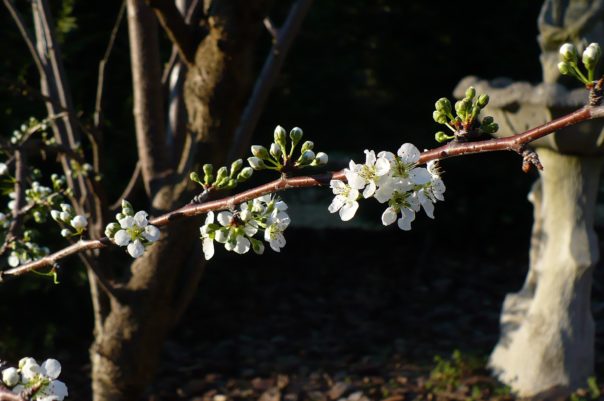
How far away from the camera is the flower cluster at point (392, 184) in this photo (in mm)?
1108

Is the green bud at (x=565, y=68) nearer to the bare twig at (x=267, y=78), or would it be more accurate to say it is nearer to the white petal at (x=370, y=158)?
the white petal at (x=370, y=158)

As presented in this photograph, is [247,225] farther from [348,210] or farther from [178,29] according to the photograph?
[178,29]

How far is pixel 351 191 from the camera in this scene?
1147 mm

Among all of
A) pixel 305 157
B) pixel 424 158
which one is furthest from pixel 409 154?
pixel 305 157

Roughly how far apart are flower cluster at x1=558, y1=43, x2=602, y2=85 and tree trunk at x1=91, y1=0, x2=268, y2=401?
164 centimetres

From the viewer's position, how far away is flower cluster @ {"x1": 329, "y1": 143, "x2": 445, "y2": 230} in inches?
43.6

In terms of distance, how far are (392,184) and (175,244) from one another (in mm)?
1729

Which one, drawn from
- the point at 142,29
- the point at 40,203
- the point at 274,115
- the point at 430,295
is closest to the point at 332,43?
the point at 274,115

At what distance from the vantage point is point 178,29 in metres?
2.55

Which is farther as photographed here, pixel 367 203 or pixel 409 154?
pixel 367 203

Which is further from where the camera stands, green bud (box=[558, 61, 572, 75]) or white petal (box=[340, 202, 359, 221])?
white petal (box=[340, 202, 359, 221])

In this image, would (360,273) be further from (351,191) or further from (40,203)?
(351,191)

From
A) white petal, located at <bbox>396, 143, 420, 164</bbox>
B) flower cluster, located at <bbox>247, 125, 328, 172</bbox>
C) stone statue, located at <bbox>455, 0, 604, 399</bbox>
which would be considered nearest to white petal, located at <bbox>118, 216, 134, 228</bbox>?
flower cluster, located at <bbox>247, 125, 328, 172</bbox>

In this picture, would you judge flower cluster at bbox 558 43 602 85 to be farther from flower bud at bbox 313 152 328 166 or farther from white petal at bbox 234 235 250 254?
white petal at bbox 234 235 250 254
